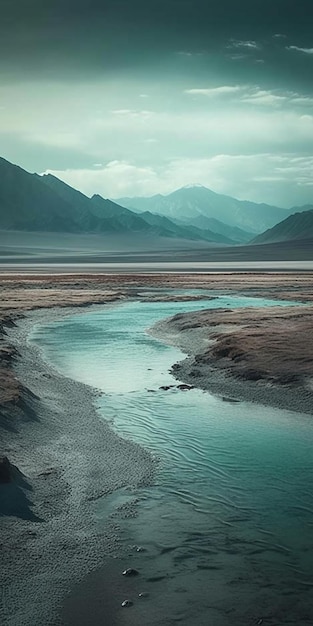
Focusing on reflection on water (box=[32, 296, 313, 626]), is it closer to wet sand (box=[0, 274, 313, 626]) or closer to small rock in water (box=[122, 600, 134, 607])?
small rock in water (box=[122, 600, 134, 607])

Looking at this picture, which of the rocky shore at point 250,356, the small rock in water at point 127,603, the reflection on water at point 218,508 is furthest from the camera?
the rocky shore at point 250,356

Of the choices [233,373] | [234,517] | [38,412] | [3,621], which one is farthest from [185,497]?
[233,373]

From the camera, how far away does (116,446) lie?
59.8 feet

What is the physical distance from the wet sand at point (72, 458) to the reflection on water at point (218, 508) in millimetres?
693

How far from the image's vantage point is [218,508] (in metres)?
13.7

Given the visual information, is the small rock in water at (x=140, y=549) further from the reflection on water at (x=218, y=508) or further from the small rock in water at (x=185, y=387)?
the small rock in water at (x=185, y=387)

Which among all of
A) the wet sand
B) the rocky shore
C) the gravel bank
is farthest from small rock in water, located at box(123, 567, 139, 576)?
the rocky shore

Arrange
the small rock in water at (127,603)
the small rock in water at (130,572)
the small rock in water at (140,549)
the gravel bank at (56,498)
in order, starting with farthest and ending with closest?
1. the small rock in water at (140,549)
2. the small rock in water at (130,572)
3. the gravel bank at (56,498)
4. the small rock in water at (127,603)

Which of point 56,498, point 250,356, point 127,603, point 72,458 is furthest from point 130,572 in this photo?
point 250,356

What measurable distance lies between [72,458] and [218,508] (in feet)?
17.4

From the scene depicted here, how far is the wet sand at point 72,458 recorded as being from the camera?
1062cm

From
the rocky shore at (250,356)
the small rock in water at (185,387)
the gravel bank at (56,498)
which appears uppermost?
the rocky shore at (250,356)

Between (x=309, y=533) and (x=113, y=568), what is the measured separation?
4.32 meters


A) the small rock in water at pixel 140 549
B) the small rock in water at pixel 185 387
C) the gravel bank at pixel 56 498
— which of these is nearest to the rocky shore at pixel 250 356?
the small rock in water at pixel 185 387
